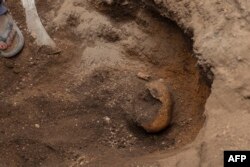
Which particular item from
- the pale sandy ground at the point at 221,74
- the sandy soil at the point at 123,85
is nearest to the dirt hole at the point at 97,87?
the sandy soil at the point at 123,85

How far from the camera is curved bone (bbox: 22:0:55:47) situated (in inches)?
105

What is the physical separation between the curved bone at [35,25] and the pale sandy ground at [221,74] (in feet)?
2.83

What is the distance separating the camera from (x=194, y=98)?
2.31 m

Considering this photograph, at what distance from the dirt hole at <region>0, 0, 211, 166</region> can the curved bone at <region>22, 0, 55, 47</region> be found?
0.04 meters

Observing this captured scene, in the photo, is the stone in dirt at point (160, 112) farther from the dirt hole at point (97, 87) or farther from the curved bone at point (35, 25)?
the curved bone at point (35, 25)

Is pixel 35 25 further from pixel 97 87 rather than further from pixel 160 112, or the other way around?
pixel 160 112

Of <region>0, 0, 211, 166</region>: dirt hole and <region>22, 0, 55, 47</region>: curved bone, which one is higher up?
<region>22, 0, 55, 47</region>: curved bone

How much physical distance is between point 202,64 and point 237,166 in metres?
0.52

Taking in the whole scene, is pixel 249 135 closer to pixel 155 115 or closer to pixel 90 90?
pixel 155 115

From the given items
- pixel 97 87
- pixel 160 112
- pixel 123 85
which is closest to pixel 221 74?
pixel 160 112

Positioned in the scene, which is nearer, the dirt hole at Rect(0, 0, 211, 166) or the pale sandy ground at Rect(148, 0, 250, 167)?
the pale sandy ground at Rect(148, 0, 250, 167)

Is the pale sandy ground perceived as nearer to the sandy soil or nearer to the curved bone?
the sandy soil

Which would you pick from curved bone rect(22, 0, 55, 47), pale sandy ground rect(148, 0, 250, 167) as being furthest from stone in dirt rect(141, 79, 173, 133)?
curved bone rect(22, 0, 55, 47)

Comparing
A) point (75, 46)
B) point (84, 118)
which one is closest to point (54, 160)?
point (84, 118)
